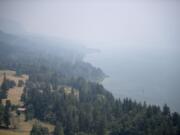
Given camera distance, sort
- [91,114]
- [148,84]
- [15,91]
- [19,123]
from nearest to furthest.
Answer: [19,123] < [91,114] < [15,91] < [148,84]

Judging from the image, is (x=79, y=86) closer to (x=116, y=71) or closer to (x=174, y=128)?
(x=174, y=128)

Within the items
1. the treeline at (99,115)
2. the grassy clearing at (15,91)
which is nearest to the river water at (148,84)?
the treeline at (99,115)

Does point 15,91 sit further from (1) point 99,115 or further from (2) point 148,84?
(2) point 148,84

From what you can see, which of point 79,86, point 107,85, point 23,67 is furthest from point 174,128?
point 23,67

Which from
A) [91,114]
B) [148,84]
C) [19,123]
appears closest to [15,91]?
[19,123]

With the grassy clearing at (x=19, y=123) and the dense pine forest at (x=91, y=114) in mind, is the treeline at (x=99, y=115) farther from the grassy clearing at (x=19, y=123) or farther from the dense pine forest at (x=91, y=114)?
the grassy clearing at (x=19, y=123)

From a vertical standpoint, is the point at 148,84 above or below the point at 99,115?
above

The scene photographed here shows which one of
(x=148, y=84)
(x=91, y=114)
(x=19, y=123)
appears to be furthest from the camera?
(x=148, y=84)

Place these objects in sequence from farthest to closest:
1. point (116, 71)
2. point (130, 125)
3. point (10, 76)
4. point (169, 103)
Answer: point (116, 71), point (10, 76), point (169, 103), point (130, 125)

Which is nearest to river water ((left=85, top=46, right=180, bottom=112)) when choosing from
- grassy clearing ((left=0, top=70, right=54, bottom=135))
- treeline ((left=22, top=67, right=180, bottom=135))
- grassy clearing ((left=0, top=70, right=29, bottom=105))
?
treeline ((left=22, top=67, right=180, bottom=135))

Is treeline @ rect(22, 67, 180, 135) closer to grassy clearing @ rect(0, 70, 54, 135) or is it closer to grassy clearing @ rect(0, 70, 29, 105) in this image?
grassy clearing @ rect(0, 70, 54, 135)

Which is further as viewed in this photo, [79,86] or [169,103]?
[79,86]
